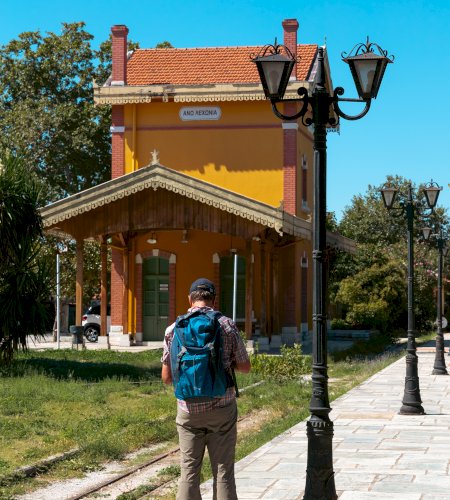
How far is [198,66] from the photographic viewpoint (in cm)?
3488

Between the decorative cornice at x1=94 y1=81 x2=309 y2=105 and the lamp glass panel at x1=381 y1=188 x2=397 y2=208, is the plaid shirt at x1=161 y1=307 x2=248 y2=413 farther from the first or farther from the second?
the decorative cornice at x1=94 y1=81 x2=309 y2=105

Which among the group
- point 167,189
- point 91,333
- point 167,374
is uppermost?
point 167,189

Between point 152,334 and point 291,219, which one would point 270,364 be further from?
point 152,334

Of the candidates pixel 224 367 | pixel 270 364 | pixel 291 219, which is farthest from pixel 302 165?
pixel 224 367

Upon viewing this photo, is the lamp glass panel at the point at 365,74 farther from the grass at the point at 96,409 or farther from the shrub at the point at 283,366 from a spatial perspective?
the shrub at the point at 283,366

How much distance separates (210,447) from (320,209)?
240cm

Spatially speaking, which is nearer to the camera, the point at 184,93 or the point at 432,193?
the point at 432,193

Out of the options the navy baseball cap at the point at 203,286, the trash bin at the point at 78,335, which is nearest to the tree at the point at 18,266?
the trash bin at the point at 78,335

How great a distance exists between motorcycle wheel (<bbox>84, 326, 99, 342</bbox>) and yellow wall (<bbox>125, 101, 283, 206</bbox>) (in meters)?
8.29

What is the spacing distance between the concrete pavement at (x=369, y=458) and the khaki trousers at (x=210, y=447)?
1.66 m

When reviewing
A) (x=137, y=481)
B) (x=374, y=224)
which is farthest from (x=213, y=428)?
(x=374, y=224)

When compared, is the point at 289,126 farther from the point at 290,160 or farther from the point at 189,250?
the point at 189,250

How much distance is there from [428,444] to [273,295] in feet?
61.8

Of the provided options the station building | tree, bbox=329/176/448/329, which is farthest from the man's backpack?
tree, bbox=329/176/448/329
